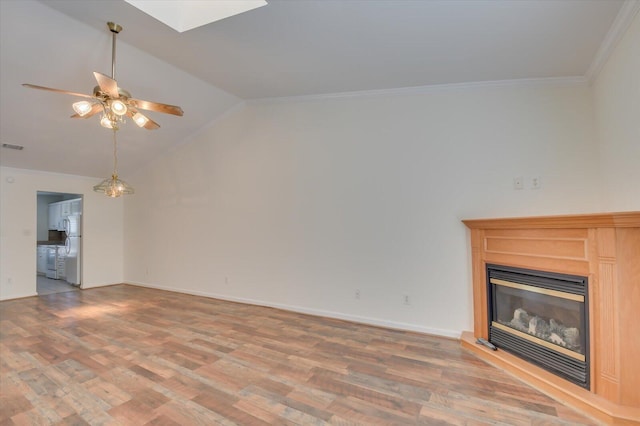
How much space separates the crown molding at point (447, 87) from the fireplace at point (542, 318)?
1.80 metres

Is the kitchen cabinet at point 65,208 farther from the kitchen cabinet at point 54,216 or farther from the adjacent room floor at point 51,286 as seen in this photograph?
the adjacent room floor at point 51,286

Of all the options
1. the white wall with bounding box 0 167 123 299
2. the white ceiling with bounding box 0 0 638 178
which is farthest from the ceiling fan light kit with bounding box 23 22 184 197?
the white wall with bounding box 0 167 123 299

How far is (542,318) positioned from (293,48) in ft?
10.5

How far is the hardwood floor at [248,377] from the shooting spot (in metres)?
1.87

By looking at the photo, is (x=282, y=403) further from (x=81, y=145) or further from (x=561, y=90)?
(x=81, y=145)

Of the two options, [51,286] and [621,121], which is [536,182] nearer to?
[621,121]

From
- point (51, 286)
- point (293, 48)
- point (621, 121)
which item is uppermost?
point (293, 48)

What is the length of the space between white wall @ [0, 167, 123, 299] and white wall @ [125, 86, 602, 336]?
2.53 metres

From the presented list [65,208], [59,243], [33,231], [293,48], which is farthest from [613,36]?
[59,243]

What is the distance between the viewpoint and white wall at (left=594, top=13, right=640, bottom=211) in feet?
6.54

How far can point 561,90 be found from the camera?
2740 millimetres

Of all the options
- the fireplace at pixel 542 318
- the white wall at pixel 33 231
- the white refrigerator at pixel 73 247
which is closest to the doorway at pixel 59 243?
the white refrigerator at pixel 73 247

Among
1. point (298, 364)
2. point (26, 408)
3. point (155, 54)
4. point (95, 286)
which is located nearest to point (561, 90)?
point (298, 364)

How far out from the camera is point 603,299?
191 cm
